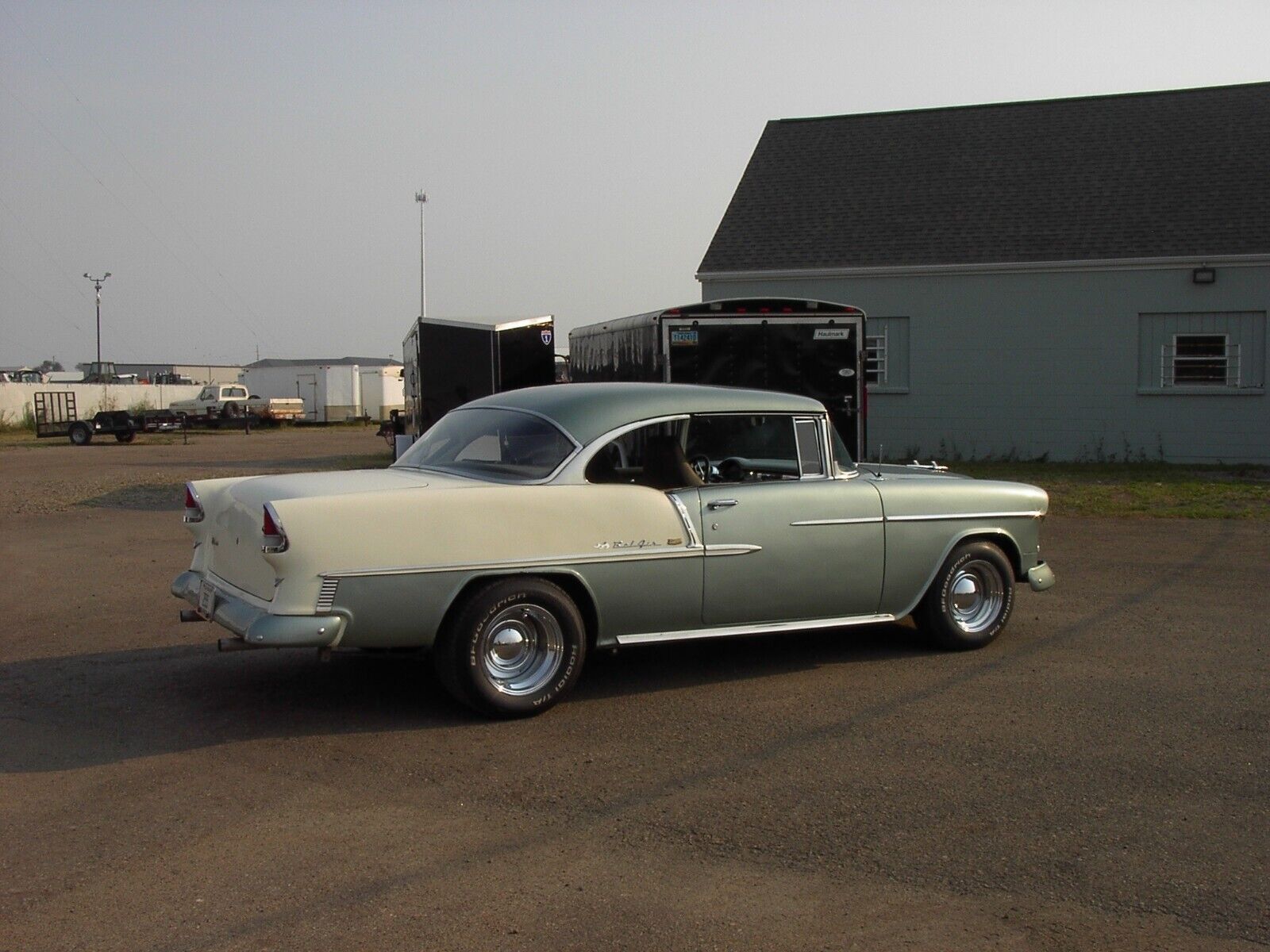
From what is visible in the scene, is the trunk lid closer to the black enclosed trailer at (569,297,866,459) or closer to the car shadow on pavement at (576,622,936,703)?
the car shadow on pavement at (576,622,936,703)

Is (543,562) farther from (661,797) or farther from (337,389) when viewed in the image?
(337,389)

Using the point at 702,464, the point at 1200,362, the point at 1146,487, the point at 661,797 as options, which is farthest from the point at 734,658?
the point at 1200,362

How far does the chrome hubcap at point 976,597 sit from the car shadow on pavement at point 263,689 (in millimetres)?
338

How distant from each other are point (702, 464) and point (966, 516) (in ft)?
5.47

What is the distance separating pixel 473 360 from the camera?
56.6 ft

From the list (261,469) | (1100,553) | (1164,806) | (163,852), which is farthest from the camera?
(261,469)

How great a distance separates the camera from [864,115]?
25.7 m

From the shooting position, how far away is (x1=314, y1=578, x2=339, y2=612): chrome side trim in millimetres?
5535

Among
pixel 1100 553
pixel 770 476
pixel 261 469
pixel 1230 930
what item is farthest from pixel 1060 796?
pixel 261 469

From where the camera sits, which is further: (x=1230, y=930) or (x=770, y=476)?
(x=770, y=476)

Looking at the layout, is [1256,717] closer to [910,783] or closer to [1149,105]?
[910,783]

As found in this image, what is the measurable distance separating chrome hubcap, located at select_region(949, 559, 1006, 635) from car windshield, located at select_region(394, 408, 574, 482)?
8.71ft

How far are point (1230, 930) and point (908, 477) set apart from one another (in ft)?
13.3

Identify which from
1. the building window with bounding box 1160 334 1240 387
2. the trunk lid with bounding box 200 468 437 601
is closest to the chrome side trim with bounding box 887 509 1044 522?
the trunk lid with bounding box 200 468 437 601
